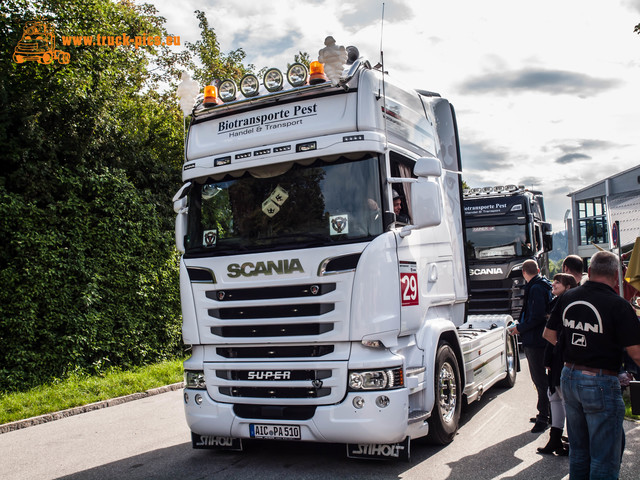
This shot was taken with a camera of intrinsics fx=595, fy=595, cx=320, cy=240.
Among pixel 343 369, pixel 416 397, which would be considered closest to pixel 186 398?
pixel 343 369

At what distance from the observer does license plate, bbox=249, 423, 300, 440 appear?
17.5ft

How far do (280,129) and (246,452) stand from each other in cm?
339

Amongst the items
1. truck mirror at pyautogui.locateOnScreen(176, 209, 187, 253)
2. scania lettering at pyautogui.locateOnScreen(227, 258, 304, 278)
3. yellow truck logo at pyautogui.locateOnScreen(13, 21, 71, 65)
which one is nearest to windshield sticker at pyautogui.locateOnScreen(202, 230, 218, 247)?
truck mirror at pyautogui.locateOnScreen(176, 209, 187, 253)

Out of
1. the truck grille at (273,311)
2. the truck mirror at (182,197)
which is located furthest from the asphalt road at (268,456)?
the truck mirror at (182,197)

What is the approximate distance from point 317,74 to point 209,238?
197 cm

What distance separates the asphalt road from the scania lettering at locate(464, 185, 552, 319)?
17.6 ft

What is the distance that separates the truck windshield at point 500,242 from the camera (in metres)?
13.8

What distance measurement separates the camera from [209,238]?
6082 millimetres

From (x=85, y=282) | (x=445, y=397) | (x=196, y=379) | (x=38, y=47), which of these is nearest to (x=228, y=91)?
(x=196, y=379)

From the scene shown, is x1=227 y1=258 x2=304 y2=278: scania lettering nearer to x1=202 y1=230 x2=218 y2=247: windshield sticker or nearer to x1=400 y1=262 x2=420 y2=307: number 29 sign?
x1=202 y1=230 x2=218 y2=247: windshield sticker

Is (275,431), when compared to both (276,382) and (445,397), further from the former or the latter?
(445,397)

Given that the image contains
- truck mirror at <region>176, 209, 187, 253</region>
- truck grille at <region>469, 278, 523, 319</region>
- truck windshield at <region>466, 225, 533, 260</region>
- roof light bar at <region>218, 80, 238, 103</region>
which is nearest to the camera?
truck mirror at <region>176, 209, 187, 253</region>

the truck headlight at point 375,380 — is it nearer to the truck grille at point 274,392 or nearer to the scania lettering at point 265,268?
the truck grille at point 274,392

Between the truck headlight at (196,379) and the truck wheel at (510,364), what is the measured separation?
5.43m
